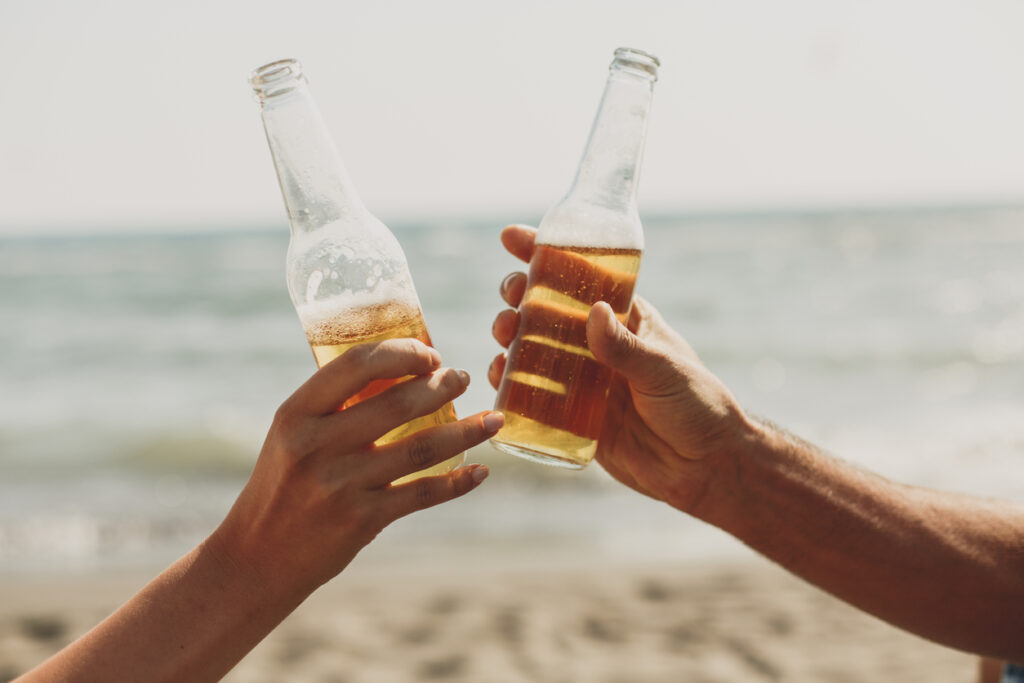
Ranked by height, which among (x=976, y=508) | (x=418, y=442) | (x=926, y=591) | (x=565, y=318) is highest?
(x=565, y=318)

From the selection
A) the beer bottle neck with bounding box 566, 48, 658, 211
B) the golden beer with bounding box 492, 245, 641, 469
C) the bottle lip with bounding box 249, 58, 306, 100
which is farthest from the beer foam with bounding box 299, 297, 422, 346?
the beer bottle neck with bounding box 566, 48, 658, 211

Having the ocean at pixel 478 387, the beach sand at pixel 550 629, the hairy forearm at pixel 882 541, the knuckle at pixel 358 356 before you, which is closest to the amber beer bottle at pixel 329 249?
the knuckle at pixel 358 356

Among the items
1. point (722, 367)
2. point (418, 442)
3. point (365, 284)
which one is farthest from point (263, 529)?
point (722, 367)

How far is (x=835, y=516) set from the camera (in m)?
2.25

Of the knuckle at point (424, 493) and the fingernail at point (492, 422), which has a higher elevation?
the fingernail at point (492, 422)

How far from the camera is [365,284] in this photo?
1.75m

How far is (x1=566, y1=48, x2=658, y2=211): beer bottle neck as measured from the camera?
1.92m

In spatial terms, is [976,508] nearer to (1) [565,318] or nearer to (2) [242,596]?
(1) [565,318]

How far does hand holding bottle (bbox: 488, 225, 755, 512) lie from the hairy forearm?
8cm

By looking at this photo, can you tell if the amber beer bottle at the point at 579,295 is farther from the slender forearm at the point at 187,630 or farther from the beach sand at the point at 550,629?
the beach sand at the point at 550,629

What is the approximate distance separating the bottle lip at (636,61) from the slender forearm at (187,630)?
127cm

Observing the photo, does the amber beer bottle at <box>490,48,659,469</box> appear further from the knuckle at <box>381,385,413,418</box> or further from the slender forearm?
the slender forearm

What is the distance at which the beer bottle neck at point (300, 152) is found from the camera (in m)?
1.69

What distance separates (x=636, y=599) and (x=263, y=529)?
3.56 m
